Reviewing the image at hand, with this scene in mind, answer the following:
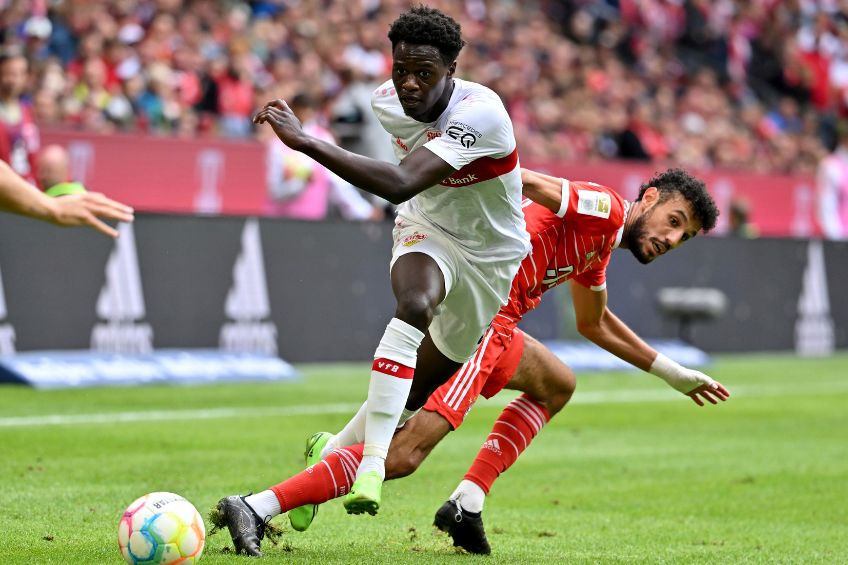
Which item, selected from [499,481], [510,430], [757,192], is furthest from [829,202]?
[510,430]

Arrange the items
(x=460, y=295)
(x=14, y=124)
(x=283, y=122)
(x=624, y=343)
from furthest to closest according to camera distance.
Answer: (x=14, y=124)
(x=624, y=343)
(x=460, y=295)
(x=283, y=122)

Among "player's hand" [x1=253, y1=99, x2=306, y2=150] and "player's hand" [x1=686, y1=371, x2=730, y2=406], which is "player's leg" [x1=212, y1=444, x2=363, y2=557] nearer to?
"player's hand" [x1=253, y1=99, x2=306, y2=150]

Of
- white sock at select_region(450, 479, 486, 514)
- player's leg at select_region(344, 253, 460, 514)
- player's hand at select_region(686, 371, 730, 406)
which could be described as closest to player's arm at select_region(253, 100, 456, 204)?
player's leg at select_region(344, 253, 460, 514)

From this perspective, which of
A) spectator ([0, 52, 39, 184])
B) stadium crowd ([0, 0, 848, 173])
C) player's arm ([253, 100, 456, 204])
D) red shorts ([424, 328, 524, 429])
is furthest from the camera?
stadium crowd ([0, 0, 848, 173])

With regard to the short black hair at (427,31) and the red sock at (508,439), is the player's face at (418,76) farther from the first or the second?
the red sock at (508,439)

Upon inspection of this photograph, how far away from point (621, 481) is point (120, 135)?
8196 mm

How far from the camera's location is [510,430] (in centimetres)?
676

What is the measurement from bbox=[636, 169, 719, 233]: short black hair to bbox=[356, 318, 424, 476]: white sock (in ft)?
5.78

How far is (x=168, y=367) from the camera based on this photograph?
1377 centimetres

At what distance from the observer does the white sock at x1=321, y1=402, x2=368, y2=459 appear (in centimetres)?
620

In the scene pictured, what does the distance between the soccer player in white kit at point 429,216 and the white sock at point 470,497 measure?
534 mm

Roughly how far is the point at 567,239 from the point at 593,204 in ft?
0.74

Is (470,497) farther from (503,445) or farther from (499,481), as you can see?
(499,481)

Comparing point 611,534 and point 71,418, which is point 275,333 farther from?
point 611,534
